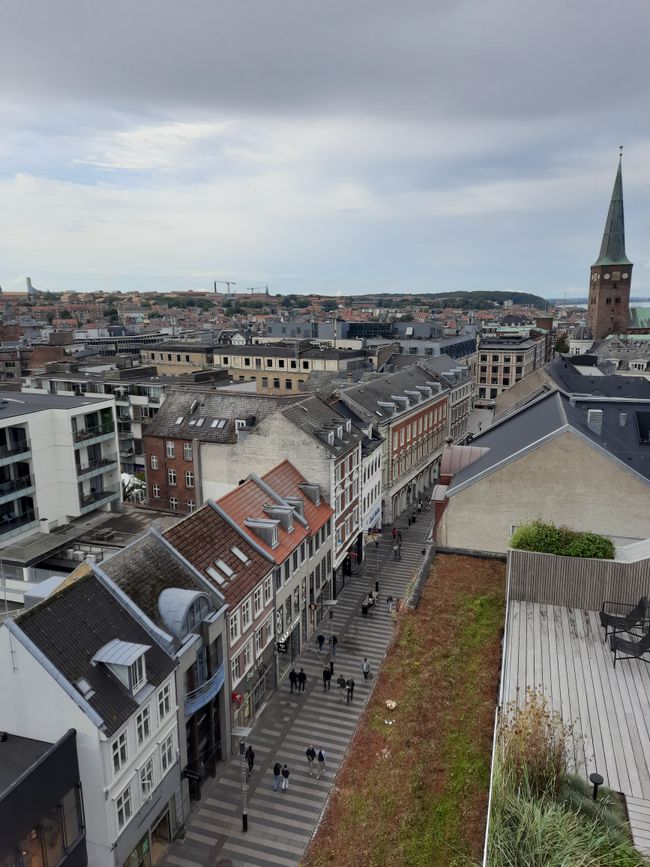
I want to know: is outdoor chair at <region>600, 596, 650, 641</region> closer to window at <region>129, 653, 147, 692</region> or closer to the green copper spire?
window at <region>129, 653, 147, 692</region>

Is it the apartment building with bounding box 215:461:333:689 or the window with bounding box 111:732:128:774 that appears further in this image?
the apartment building with bounding box 215:461:333:689

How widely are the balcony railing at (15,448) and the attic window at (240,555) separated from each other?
2113 cm

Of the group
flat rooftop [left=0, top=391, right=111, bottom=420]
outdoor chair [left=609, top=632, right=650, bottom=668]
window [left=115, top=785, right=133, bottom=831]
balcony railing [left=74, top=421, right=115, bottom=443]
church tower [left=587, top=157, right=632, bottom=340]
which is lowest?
window [left=115, top=785, right=133, bottom=831]

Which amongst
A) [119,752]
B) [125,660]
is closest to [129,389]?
[125,660]

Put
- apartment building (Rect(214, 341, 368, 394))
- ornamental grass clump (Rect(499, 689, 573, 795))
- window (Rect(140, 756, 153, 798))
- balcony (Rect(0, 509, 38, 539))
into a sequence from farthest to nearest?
apartment building (Rect(214, 341, 368, 394)), balcony (Rect(0, 509, 38, 539)), window (Rect(140, 756, 153, 798)), ornamental grass clump (Rect(499, 689, 573, 795))

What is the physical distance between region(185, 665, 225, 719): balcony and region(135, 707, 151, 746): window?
2.66m

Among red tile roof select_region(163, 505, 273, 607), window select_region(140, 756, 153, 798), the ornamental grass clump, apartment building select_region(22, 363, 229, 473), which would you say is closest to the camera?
the ornamental grass clump

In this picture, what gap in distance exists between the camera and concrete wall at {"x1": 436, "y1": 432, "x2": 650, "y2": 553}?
29797 millimetres

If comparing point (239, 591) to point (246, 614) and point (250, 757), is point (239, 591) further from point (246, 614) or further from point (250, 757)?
point (250, 757)

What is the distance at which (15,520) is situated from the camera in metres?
42.5

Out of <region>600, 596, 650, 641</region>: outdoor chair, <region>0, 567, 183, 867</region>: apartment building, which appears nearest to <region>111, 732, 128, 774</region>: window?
<region>0, 567, 183, 867</region>: apartment building

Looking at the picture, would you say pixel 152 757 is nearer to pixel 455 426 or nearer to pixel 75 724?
pixel 75 724

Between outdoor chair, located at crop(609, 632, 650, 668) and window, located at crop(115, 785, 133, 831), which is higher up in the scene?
outdoor chair, located at crop(609, 632, 650, 668)

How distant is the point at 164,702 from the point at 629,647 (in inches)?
651
